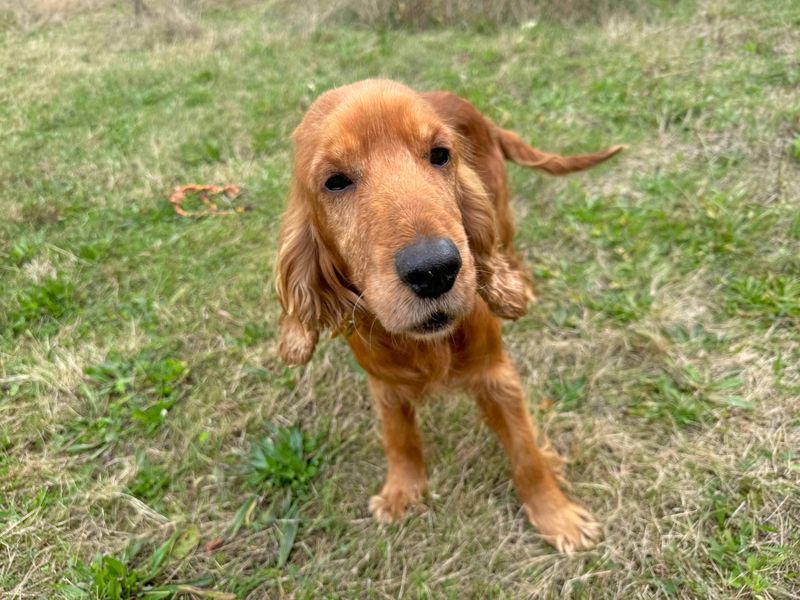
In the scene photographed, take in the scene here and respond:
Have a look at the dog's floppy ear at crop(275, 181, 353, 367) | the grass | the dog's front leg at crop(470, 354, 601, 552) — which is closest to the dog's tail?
the grass

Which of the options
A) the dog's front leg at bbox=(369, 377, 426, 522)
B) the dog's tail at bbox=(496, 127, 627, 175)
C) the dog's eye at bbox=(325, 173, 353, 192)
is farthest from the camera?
the dog's tail at bbox=(496, 127, 627, 175)

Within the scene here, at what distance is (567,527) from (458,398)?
28.4 inches

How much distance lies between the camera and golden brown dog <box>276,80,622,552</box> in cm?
137

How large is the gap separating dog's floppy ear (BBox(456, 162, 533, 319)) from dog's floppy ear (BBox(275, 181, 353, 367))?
469 millimetres

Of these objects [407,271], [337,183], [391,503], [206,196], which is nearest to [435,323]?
[407,271]

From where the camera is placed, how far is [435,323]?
142cm

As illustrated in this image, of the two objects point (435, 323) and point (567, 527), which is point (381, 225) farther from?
point (567, 527)

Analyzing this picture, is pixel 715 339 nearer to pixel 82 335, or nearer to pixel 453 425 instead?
pixel 453 425

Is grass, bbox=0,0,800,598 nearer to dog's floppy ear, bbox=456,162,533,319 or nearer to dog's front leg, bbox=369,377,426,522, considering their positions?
dog's front leg, bbox=369,377,426,522

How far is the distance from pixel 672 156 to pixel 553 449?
2.19 m

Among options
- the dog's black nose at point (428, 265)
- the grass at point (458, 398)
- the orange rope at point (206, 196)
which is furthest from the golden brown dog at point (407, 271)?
the orange rope at point (206, 196)

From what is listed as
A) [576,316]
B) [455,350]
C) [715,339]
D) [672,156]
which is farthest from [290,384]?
[672,156]

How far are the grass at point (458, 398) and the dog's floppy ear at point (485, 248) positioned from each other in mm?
725

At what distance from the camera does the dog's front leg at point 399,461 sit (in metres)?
2.12
